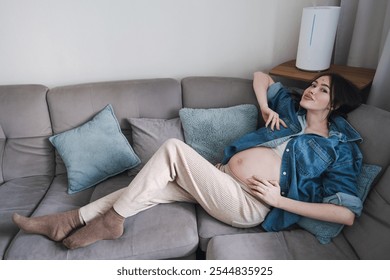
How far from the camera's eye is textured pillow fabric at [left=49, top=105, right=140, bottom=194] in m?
1.60

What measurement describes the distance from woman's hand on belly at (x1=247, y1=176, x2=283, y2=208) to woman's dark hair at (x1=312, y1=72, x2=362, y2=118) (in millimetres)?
497

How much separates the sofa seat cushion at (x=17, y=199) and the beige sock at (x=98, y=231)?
1.09 feet

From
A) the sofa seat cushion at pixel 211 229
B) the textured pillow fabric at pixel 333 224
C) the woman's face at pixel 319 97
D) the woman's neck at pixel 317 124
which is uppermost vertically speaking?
the woman's face at pixel 319 97

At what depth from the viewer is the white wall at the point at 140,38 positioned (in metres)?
1.76

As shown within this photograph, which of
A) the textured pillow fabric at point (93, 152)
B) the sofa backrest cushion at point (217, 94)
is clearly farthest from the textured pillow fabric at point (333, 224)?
the textured pillow fabric at point (93, 152)

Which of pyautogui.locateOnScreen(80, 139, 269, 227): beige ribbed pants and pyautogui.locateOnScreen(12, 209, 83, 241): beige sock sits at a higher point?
pyautogui.locateOnScreen(80, 139, 269, 227): beige ribbed pants

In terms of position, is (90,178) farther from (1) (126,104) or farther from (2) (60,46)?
(2) (60,46)

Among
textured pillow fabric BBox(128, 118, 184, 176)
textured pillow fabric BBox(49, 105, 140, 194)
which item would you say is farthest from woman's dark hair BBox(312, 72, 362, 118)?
textured pillow fabric BBox(49, 105, 140, 194)

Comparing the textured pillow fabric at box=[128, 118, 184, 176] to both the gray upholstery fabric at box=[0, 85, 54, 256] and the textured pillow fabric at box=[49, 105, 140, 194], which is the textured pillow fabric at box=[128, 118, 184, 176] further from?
the gray upholstery fabric at box=[0, 85, 54, 256]

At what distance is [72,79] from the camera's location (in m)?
1.93

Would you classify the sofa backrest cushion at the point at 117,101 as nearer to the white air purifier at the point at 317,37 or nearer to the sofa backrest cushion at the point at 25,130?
the sofa backrest cushion at the point at 25,130

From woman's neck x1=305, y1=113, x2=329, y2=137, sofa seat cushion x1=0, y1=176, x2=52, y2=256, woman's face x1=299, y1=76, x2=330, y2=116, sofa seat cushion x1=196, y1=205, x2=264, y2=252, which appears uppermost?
woman's face x1=299, y1=76, x2=330, y2=116

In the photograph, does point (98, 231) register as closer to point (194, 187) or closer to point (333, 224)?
point (194, 187)

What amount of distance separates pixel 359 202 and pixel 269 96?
2.41ft
